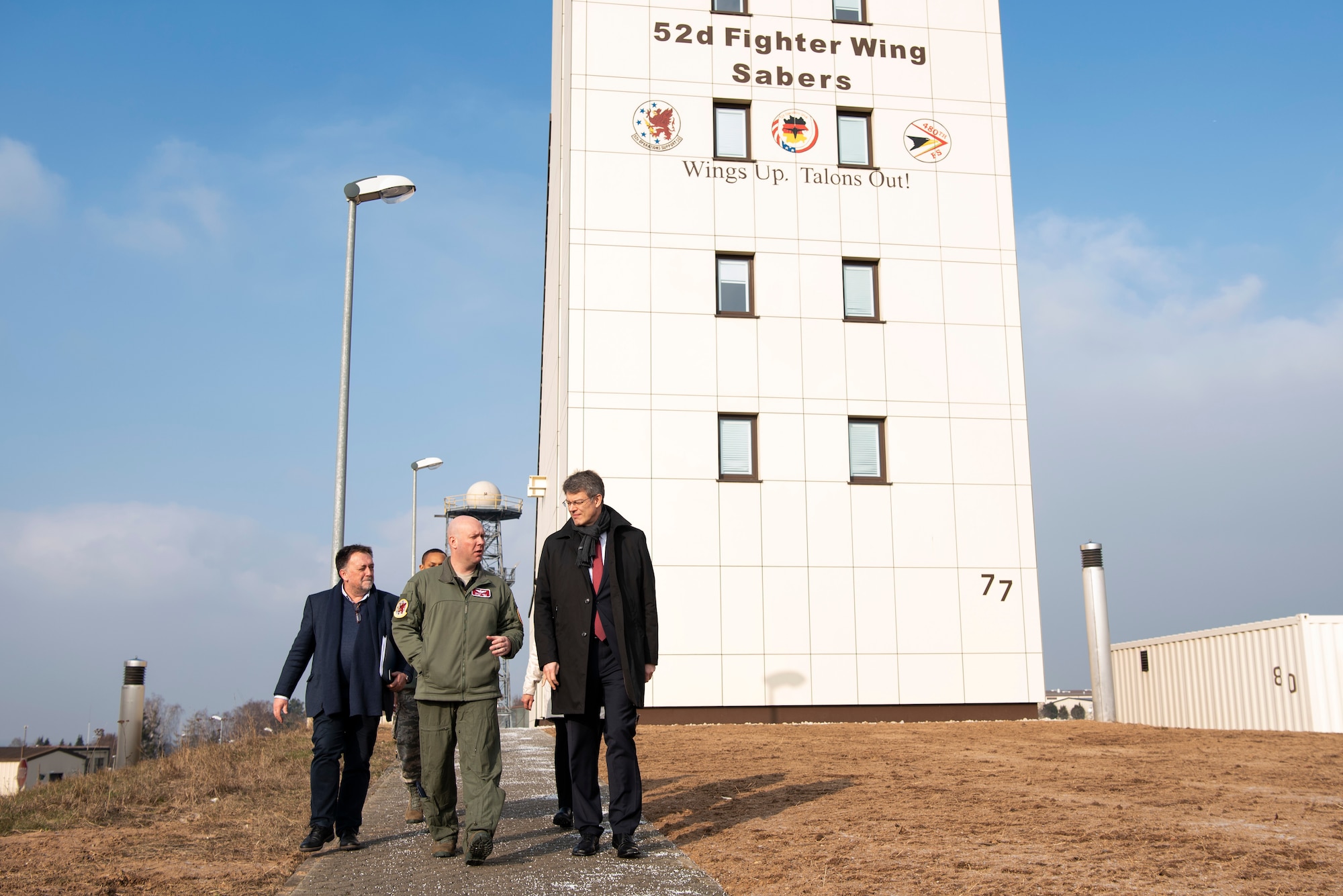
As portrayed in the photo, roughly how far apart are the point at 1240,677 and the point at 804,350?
935cm

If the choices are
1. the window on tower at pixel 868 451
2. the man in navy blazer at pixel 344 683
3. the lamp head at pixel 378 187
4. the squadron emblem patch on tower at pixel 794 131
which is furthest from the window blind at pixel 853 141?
the man in navy blazer at pixel 344 683

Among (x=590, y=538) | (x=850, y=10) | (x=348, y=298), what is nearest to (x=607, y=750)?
(x=590, y=538)

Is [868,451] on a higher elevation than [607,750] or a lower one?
higher

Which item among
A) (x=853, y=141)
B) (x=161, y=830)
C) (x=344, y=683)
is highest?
(x=853, y=141)

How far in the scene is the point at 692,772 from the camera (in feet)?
35.1

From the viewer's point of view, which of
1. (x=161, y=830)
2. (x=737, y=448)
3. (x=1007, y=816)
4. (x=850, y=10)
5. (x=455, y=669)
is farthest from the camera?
(x=850, y=10)

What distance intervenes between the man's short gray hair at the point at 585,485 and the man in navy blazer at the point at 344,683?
148 cm

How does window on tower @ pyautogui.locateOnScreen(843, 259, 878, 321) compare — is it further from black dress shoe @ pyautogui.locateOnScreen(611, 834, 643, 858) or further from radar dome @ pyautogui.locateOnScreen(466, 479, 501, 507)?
radar dome @ pyautogui.locateOnScreen(466, 479, 501, 507)

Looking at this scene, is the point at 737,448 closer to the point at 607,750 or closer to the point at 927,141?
the point at 927,141

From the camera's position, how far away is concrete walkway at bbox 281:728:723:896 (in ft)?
17.2

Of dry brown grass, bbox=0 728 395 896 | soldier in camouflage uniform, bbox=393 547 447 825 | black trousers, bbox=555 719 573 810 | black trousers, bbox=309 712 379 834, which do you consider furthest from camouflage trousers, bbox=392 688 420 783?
black trousers, bbox=555 719 573 810

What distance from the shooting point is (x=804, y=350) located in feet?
69.8

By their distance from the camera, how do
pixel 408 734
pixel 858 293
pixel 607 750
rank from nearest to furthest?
pixel 607 750, pixel 408 734, pixel 858 293

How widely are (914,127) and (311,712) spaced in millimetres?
19405
